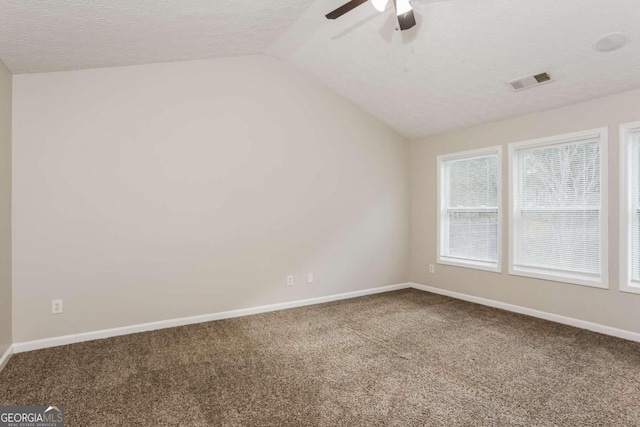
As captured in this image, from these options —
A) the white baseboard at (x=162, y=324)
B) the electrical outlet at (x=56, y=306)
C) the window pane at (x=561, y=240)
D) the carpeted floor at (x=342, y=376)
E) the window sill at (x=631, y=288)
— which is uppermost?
the window pane at (x=561, y=240)

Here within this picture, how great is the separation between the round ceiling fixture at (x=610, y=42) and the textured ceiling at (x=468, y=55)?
0.04 m

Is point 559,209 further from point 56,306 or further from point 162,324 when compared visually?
point 56,306

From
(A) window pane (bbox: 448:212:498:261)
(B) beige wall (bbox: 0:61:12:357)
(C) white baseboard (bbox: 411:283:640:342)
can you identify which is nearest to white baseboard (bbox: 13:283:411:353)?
(B) beige wall (bbox: 0:61:12:357)

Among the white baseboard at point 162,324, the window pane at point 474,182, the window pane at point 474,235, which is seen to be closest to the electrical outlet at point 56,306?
the white baseboard at point 162,324

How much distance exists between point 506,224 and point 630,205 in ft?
3.84

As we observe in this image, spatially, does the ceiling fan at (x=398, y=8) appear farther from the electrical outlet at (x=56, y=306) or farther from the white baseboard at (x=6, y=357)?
the white baseboard at (x=6, y=357)

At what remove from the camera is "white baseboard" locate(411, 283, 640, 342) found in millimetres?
3229

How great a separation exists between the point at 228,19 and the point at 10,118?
2.02m

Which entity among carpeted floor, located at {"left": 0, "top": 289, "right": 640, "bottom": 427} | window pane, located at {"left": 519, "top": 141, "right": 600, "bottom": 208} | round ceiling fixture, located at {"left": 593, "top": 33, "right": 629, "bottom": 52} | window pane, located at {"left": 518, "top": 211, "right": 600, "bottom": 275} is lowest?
carpeted floor, located at {"left": 0, "top": 289, "right": 640, "bottom": 427}

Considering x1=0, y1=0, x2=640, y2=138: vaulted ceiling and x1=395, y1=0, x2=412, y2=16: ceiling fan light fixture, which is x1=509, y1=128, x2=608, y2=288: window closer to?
x1=0, y1=0, x2=640, y2=138: vaulted ceiling

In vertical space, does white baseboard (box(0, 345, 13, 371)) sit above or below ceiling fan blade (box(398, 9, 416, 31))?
below

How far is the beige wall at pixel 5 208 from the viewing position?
2.82 meters

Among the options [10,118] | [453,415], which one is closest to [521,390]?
[453,415]

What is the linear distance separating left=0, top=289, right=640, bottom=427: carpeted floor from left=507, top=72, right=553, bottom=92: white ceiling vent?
2.37 m
